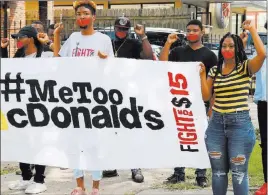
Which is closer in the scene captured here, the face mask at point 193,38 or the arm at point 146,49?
the arm at point 146,49

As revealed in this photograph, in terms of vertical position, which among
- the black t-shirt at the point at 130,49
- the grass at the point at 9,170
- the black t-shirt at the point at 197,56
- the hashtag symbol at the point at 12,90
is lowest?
the grass at the point at 9,170

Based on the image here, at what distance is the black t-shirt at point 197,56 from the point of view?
5.98 metres

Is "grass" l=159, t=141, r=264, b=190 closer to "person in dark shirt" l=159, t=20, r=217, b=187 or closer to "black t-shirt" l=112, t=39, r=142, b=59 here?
"person in dark shirt" l=159, t=20, r=217, b=187

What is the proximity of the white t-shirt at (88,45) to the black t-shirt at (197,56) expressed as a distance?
1058 mm

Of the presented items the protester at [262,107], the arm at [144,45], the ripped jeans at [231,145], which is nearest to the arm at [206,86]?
the ripped jeans at [231,145]

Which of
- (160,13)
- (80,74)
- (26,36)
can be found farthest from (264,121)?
(160,13)

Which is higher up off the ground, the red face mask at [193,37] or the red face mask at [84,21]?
the red face mask at [84,21]

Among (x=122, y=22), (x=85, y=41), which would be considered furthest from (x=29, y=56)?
(x=122, y=22)

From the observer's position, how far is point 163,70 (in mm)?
4852

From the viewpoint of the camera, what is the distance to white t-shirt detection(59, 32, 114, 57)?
17.2 ft

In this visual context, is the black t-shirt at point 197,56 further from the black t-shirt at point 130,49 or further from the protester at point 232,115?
the protester at point 232,115

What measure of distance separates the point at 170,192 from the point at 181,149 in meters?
1.45

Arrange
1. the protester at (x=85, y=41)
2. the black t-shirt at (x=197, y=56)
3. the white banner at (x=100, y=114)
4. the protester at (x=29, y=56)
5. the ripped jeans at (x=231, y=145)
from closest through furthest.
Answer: the ripped jeans at (x=231, y=145) → the white banner at (x=100, y=114) → the protester at (x=85, y=41) → the protester at (x=29, y=56) → the black t-shirt at (x=197, y=56)

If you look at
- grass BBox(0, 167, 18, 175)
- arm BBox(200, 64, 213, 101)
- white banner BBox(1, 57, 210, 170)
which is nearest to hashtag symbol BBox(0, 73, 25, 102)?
white banner BBox(1, 57, 210, 170)
